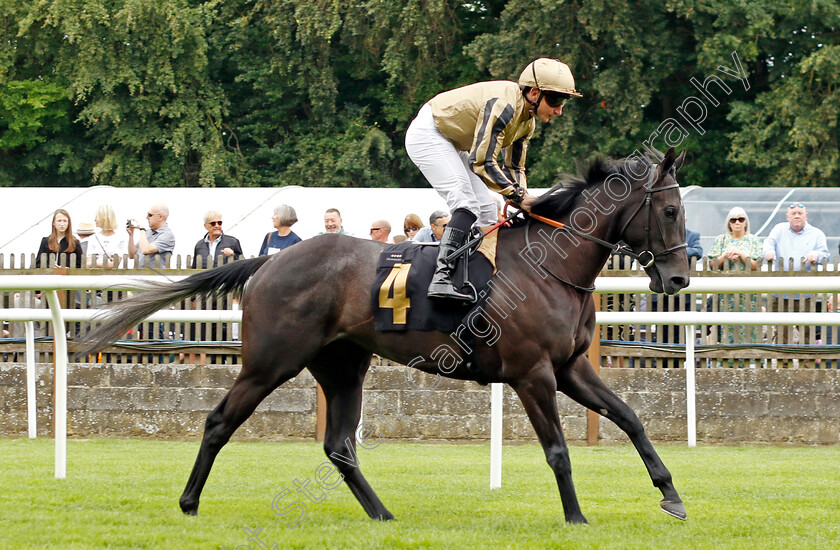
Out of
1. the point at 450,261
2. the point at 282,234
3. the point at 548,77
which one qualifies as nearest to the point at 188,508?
the point at 450,261

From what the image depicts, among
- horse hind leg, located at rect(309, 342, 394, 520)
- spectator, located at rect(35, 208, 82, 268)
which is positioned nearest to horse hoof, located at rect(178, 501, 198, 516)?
horse hind leg, located at rect(309, 342, 394, 520)

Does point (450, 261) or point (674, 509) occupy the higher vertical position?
point (450, 261)

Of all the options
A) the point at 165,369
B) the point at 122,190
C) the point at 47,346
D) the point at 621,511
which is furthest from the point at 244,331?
the point at 122,190

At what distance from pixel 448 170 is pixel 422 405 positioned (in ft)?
13.7

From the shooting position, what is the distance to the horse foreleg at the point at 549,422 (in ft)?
16.7

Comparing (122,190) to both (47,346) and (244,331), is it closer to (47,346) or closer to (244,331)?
(47,346)

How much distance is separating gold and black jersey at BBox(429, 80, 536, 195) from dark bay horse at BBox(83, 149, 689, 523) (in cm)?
29

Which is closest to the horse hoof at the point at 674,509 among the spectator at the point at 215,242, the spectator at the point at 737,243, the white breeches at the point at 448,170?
the white breeches at the point at 448,170

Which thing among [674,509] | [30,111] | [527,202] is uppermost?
[30,111]

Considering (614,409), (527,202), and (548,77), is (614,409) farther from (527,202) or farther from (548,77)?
(548,77)

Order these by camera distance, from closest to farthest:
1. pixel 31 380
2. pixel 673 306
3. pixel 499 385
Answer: pixel 499 385
pixel 31 380
pixel 673 306

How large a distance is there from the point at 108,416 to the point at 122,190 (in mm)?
8940

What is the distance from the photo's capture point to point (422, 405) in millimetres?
9547

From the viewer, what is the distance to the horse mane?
562cm
